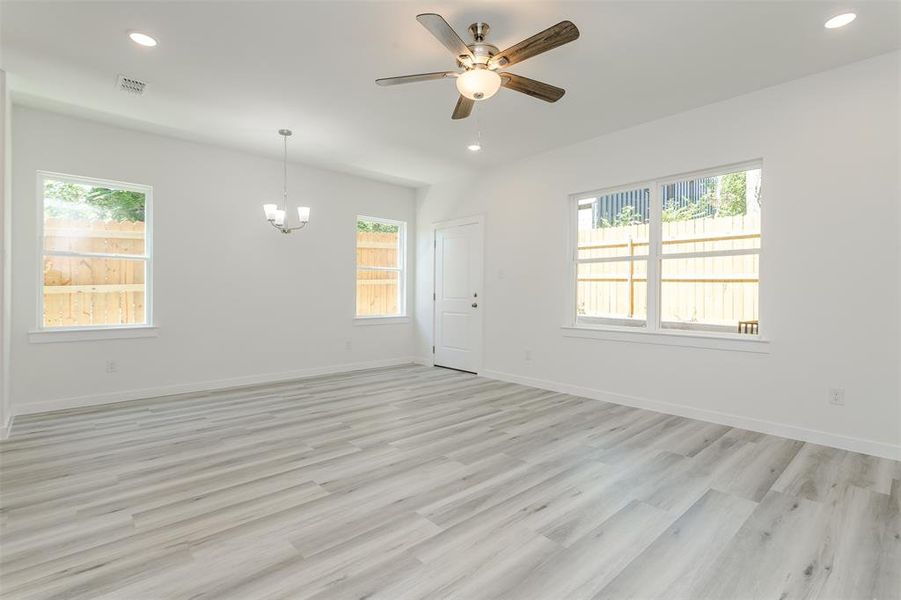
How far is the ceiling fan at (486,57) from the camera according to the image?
2.19 metres

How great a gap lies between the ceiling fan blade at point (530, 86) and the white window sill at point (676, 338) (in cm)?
251

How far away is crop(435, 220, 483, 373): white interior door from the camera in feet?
19.5

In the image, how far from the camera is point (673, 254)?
4.17 meters

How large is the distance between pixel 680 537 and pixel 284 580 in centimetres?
177

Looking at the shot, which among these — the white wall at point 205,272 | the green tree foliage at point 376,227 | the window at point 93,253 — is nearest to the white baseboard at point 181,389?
the white wall at point 205,272

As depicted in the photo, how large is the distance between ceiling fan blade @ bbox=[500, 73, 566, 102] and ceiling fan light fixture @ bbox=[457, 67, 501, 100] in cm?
11

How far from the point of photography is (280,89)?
11.4 ft

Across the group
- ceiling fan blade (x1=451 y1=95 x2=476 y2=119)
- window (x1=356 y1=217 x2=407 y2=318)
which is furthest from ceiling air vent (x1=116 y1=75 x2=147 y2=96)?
window (x1=356 y1=217 x2=407 y2=318)

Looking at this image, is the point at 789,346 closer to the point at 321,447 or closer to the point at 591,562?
the point at 591,562

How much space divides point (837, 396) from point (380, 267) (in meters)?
5.40

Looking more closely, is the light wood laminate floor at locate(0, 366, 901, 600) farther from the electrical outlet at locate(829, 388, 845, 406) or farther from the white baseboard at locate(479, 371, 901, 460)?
the electrical outlet at locate(829, 388, 845, 406)

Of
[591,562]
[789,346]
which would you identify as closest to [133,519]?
[591,562]

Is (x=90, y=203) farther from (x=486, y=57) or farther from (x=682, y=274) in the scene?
(x=682, y=274)

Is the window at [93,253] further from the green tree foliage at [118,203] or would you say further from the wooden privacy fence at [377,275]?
the wooden privacy fence at [377,275]
